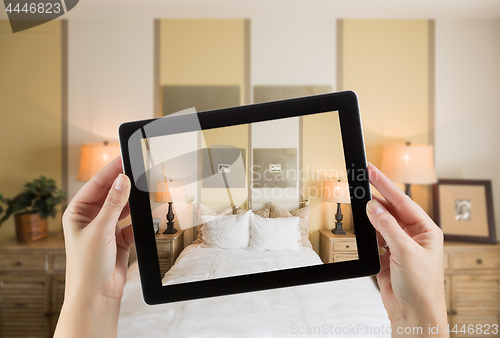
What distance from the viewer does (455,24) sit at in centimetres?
253

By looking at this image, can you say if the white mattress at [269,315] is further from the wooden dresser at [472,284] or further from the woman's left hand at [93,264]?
the wooden dresser at [472,284]

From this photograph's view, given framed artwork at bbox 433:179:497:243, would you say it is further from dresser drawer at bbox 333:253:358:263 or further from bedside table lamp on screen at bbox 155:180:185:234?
bedside table lamp on screen at bbox 155:180:185:234

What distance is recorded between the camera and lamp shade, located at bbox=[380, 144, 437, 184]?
221 centimetres

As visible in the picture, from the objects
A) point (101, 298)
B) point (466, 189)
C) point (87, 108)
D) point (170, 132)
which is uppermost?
point (87, 108)

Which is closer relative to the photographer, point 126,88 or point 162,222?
point 162,222

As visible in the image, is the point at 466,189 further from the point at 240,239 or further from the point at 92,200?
the point at 92,200

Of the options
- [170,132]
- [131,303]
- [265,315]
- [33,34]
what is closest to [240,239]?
[170,132]

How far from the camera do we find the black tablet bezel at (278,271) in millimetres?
655

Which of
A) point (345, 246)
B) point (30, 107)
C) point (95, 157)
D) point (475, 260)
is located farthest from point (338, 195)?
point (30, 107)

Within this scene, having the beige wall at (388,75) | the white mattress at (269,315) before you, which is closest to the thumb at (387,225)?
the white mattress at (269,315)

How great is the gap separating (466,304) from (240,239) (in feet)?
8.19

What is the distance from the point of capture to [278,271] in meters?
0.68

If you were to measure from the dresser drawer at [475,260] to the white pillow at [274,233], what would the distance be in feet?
7.07

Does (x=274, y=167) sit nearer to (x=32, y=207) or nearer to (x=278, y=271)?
(x=278, y=271)
